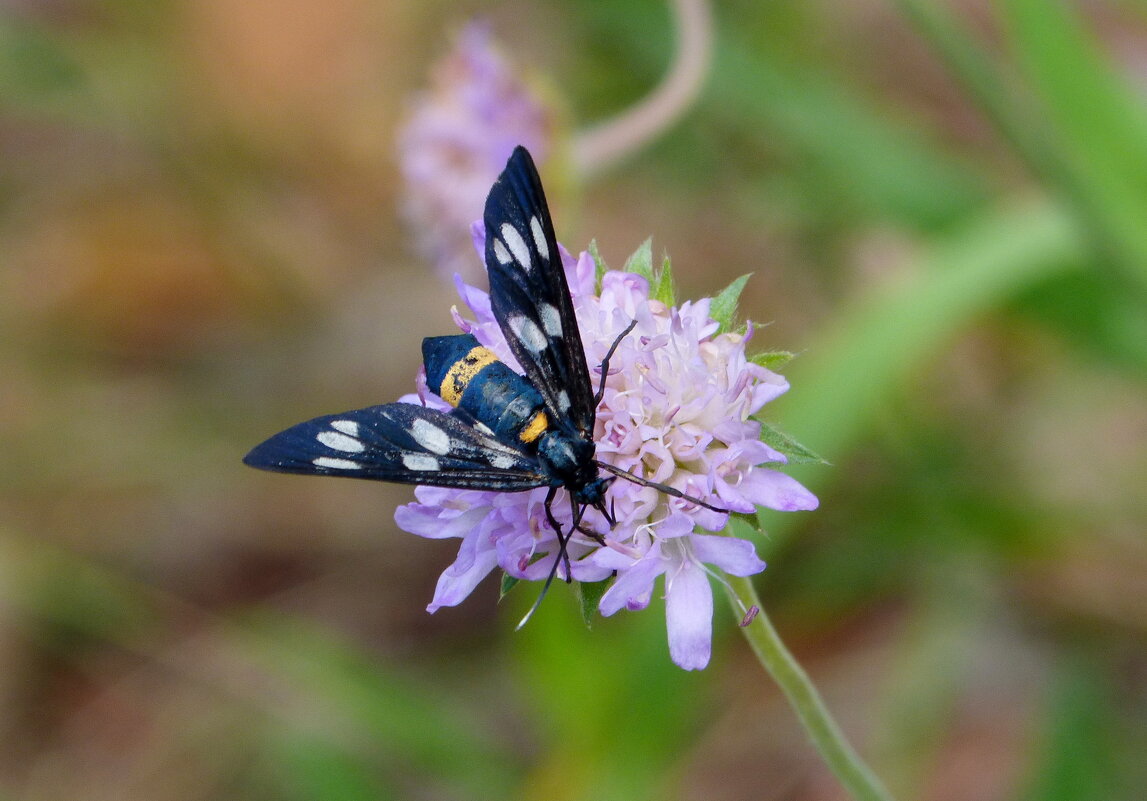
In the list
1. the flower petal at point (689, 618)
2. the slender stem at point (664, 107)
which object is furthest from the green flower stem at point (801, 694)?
the slender stem at point (664, 107)

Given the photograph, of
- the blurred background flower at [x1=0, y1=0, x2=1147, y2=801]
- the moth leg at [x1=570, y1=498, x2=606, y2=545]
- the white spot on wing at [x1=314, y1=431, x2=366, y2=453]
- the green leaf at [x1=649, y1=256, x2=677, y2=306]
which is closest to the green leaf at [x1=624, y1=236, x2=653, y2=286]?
the green leaf at [x1=649, y1=256, x2=677, y2=306]

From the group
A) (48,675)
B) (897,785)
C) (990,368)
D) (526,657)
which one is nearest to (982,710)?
(897,785)

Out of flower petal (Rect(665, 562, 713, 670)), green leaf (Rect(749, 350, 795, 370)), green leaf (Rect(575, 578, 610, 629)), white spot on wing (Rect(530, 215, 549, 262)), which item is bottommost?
flower petal (Rect(665, 562, 713, 670))

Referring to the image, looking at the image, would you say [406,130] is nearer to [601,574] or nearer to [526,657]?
[526,657]

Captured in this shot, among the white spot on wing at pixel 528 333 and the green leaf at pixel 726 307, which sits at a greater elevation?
the white spot on wing at pixel 528 333

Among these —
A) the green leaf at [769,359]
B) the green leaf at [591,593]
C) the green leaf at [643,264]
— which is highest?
the green leaf at [643,264]

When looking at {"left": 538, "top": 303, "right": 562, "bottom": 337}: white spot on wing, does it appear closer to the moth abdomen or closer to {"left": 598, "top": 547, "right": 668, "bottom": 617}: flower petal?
the moth abdomen

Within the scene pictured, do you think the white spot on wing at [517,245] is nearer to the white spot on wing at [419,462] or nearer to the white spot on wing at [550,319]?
the white spot on wing at [550,319]
